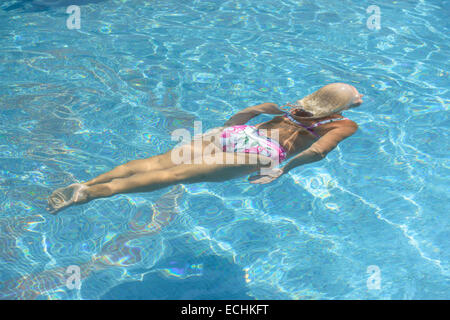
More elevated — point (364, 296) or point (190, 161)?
point (190, 161)

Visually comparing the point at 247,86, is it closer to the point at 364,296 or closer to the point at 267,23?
the point at 267,23

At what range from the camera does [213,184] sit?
4.44 m

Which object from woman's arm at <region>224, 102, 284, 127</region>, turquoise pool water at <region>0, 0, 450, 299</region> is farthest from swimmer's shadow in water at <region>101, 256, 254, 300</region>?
woman's arm at <region>224, 102, 284, 127</region>

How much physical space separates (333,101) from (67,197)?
2237 millimetres

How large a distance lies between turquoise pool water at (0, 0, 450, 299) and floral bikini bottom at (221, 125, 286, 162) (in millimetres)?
713

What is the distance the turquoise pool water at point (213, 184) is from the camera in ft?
11.7

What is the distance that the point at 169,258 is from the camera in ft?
12.1

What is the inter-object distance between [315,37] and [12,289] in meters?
5.77

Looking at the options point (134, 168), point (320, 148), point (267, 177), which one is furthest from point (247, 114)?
point (134, 168)

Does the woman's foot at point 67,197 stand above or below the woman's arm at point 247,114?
below

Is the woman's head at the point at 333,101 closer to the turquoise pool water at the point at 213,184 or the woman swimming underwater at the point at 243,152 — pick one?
Result: the woman swimming underwater at the point at 243,152

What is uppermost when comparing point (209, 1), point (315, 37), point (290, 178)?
point (209, 1)

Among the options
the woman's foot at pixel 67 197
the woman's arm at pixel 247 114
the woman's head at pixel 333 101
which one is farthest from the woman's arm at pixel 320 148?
the woman's foot at pixel 67 197
